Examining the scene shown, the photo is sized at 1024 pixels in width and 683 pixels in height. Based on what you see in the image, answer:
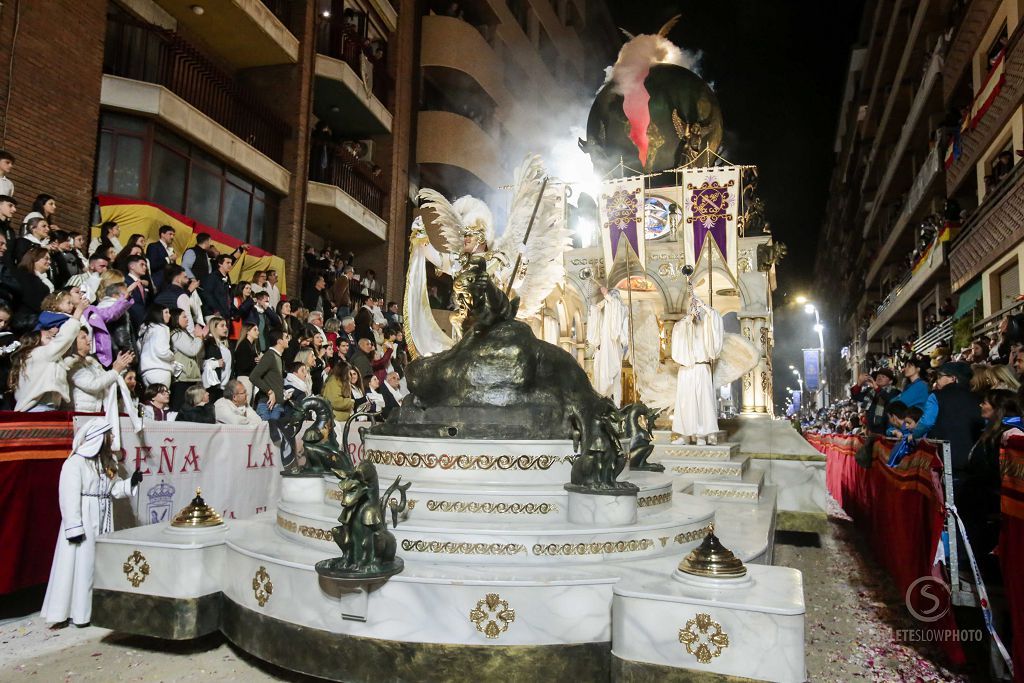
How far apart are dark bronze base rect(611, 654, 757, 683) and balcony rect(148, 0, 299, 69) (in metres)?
14.7

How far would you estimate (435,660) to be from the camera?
350 centimetres

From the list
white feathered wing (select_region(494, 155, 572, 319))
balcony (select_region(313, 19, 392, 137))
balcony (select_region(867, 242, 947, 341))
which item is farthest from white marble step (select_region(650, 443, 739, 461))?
balcony (select_region(313, 19, 392, 137))

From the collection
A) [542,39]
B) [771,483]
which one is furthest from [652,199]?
[542,39]

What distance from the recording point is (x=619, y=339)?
1199cm

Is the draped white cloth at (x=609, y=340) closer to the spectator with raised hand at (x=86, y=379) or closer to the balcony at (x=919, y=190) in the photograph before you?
the spectator with raised hand at (x=86, y=379)

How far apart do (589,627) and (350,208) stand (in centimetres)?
1589

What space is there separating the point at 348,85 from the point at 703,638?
57.2ft

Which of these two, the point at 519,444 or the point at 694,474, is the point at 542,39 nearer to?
the point at 694,474

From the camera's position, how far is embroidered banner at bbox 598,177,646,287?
1268 centimetres

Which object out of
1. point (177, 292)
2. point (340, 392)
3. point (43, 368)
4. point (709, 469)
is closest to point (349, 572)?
point (43, 368)

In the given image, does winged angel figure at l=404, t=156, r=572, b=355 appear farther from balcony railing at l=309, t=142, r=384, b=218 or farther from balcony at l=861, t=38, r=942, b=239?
balcony at l=861, t=38, r=942, b=239

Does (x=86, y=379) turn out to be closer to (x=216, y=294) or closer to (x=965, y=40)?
(x=216, y=294)

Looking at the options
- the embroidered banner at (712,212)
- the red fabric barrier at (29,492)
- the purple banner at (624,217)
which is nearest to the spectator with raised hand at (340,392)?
the red fabric barrier at (29,492)

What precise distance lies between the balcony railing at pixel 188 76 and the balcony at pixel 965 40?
52.5 ft
